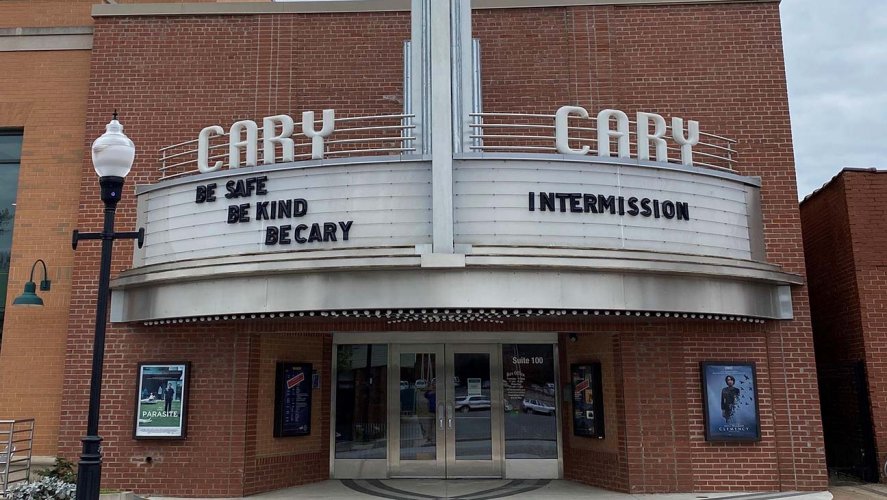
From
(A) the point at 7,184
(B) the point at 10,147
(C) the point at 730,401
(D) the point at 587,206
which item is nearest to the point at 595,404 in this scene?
(C) the point at 730,401

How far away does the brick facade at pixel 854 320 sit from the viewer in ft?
40.6

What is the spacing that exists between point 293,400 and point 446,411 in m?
2.81

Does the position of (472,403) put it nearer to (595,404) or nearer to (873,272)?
(595,404)

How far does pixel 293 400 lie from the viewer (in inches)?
505

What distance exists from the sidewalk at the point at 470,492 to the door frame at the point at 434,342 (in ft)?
0.83

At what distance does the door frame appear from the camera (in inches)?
523

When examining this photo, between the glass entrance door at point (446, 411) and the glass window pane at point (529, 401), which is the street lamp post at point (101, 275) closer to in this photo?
the glass entrance door at point (446, 411)

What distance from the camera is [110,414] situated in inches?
478

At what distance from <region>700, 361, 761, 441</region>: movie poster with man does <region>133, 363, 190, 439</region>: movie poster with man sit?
28.3 feet

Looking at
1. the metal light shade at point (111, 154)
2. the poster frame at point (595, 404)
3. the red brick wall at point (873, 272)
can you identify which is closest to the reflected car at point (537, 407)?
the poster frame at point (595, 404)

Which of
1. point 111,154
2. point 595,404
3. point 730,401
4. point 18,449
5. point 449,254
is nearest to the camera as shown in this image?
point 111,154

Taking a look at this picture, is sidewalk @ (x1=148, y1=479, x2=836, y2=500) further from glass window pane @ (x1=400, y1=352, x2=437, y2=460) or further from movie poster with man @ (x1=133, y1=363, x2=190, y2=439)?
movie poster with man @ (x1=133, y1=363, x2=190, y2=439)

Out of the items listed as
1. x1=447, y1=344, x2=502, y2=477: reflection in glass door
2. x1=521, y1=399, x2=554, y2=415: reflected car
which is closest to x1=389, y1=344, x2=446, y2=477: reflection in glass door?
x1=447, y1=344, x2=502, y2=477: reflection in glass door

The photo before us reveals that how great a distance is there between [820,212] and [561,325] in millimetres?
6092
